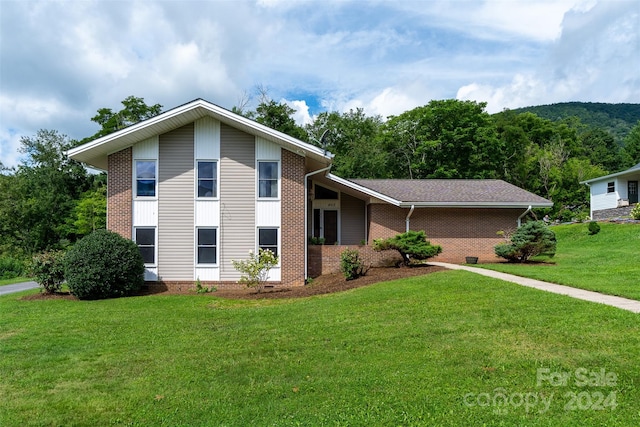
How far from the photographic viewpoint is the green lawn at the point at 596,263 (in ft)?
33.7

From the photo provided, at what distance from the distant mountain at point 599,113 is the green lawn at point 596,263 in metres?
59.9

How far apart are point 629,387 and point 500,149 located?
40.8m

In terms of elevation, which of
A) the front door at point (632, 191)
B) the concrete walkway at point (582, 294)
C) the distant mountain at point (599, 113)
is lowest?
the concrete walkway at point (582, 294)

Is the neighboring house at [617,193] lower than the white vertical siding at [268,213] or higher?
higher

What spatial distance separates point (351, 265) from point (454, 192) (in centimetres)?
780

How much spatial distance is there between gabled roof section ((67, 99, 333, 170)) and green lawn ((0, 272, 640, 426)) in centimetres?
722

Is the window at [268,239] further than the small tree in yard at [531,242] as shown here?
Yes

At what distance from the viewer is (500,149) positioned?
42.1 meters

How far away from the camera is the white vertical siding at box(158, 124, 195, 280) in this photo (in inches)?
632

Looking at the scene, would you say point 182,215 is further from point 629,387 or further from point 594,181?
point 594,181

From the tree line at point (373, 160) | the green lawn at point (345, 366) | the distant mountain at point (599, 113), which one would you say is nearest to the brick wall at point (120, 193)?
the green lawn at point (345, 366)

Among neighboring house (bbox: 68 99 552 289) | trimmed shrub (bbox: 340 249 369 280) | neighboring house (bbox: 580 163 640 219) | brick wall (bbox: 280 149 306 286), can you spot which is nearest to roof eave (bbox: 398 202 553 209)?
trimmed shrub (bbox: 340 249 369 280)

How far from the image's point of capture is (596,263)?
15234 mm

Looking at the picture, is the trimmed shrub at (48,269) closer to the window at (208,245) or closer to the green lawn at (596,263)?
the window at (208,245)
